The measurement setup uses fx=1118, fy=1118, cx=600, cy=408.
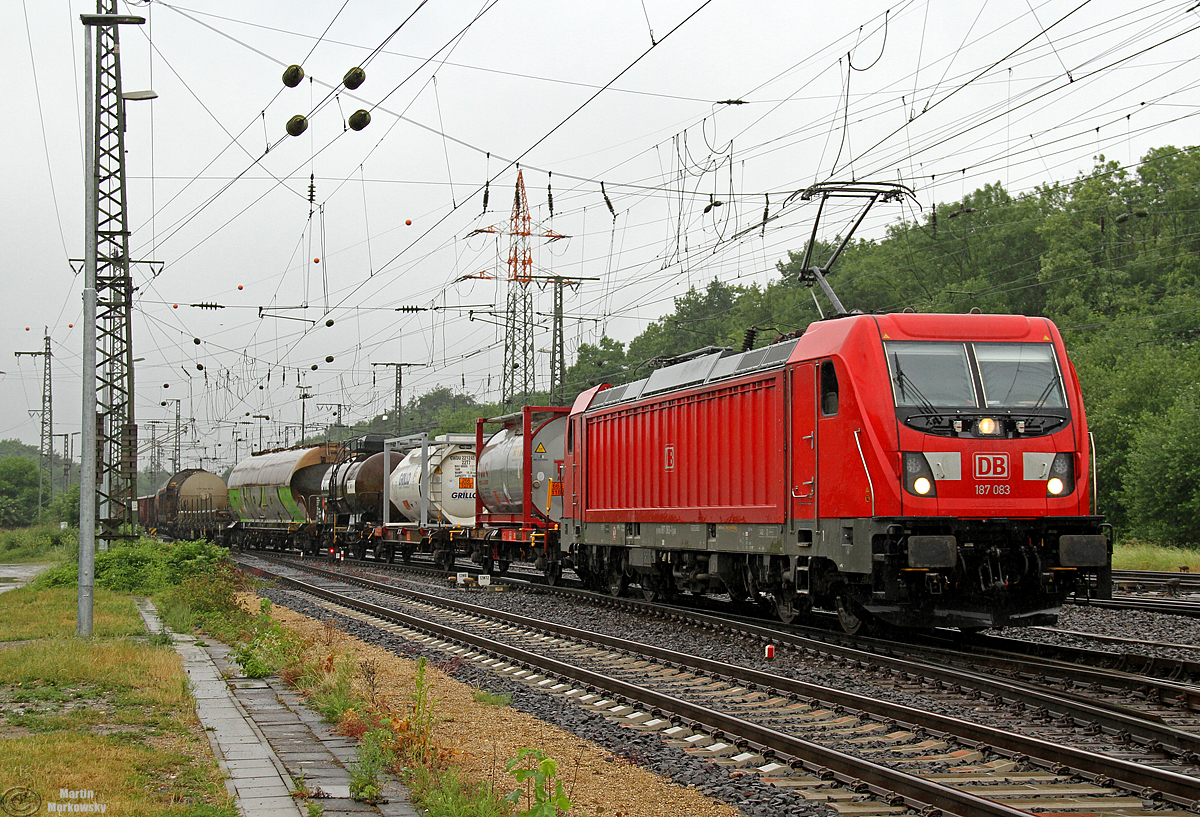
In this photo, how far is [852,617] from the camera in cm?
1394

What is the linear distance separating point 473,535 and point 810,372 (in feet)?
52.9

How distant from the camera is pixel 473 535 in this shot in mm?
28078

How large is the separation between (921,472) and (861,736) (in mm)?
4108

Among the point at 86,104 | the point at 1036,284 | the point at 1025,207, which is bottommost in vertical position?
the point at 86,104

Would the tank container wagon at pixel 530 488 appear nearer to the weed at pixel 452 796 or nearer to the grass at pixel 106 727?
the grass at pixel 106 727

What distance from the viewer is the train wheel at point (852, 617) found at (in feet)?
45.4

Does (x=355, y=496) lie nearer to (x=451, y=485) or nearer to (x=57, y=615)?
(x=451, y=485)

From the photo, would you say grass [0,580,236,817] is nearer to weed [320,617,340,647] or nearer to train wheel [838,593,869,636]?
weed [320,617,340,647]

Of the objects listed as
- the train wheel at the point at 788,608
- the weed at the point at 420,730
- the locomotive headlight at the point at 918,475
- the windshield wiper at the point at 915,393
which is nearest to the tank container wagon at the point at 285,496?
the train wheel at the point at 788,608

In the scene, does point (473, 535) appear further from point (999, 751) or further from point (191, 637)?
point (999, 751)

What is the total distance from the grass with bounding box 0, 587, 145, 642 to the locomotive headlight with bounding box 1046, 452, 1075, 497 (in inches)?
471

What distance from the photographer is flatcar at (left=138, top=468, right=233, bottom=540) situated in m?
52.9

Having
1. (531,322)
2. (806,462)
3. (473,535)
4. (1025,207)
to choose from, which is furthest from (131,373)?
(1025,207)

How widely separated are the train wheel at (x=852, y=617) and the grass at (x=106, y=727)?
25.5 ft
